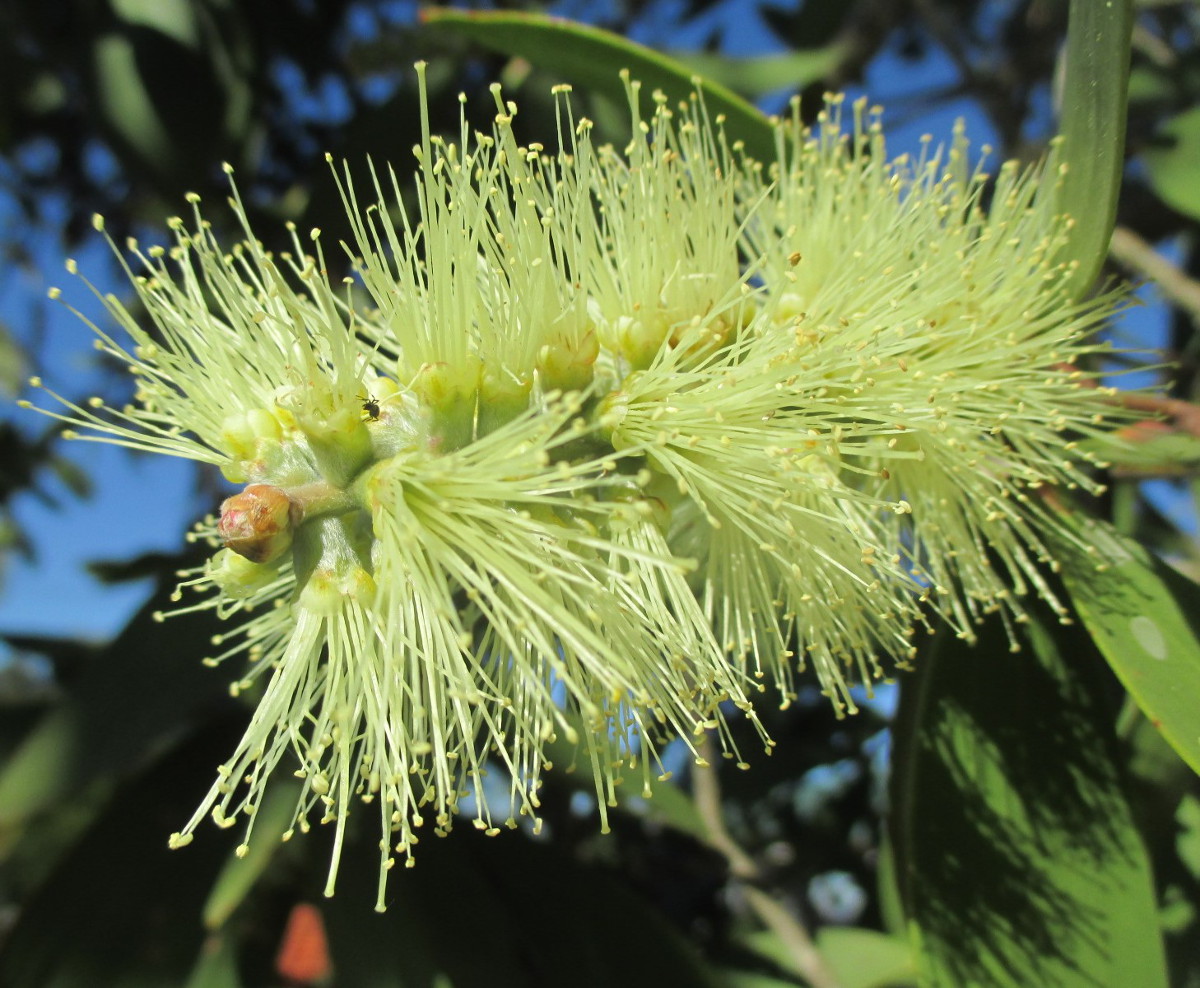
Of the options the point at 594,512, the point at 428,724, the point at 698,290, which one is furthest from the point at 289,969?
the point at 698,290

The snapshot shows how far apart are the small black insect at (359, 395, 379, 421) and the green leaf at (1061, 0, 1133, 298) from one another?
88 cm

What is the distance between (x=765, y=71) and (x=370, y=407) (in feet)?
4.66

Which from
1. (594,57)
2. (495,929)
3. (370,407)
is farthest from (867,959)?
(594,57)

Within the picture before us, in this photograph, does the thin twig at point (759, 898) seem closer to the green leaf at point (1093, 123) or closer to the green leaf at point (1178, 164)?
the green leaf at point (1093, 123)

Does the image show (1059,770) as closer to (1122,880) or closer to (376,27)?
(1122,880)

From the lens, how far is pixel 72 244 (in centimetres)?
333

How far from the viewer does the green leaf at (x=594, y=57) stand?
1459 mm

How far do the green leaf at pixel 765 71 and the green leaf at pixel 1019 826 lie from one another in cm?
125

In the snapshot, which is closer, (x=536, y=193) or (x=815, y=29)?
(x=536, y=193)

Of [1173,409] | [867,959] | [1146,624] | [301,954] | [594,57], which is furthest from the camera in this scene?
[301,954]

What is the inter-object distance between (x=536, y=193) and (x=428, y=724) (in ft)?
2.19

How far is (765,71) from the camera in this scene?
2.12 metres

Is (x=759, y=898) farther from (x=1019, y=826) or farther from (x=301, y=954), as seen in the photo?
(x=301, y=954)

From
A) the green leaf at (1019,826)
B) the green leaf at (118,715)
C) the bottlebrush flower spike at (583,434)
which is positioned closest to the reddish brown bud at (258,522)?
the bottlebrush flower spike at (583,434)
